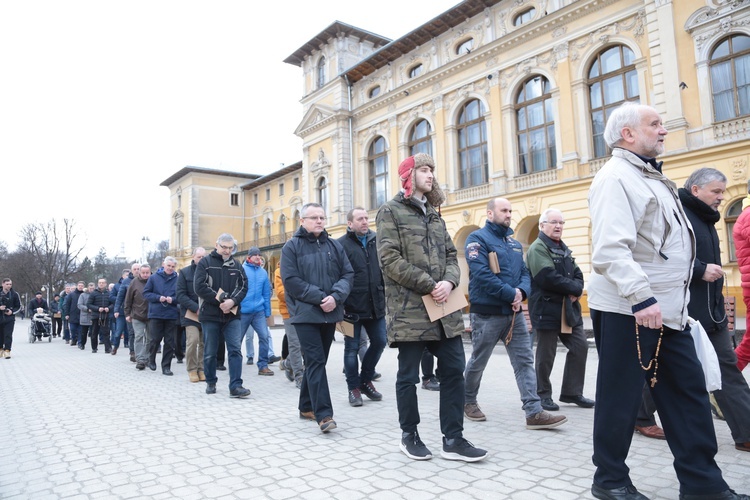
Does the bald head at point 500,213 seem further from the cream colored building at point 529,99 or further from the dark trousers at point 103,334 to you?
the cream colored building at point 529,99

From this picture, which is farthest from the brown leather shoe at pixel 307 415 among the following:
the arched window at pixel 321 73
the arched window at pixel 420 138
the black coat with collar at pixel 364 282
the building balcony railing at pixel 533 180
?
the arched window at pixel 321 73

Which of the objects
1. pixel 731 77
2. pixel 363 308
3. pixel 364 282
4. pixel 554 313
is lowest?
pixel 554 313

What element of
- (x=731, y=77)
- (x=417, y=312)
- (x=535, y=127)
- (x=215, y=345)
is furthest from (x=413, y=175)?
(x=535, y=127)

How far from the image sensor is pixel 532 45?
72.7ft

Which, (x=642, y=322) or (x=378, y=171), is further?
(x=378, y=171)

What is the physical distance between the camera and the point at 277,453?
13.2ft

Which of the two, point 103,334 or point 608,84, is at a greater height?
point 608,84

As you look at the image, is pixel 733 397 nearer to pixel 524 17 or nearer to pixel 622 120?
pixel 622 120

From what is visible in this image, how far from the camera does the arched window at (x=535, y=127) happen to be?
22.1 metres

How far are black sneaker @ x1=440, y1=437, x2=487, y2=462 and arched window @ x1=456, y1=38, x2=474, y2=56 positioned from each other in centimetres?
2411

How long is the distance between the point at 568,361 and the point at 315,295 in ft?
9.18

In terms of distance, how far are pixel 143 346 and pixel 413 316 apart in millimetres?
8076

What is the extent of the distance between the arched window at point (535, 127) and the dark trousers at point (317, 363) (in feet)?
63.7

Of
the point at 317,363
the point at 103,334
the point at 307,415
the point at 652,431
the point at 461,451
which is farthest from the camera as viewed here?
the point at 103,334
